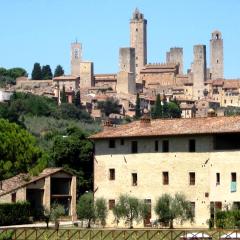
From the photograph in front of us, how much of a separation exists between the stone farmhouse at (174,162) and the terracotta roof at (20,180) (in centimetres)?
537

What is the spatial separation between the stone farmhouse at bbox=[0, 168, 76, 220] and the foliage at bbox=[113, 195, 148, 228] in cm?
807

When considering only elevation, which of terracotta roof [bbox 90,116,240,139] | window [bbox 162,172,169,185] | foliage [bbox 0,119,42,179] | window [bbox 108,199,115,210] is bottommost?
window [bbox 108,199,115,210]

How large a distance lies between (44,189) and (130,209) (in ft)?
36.7

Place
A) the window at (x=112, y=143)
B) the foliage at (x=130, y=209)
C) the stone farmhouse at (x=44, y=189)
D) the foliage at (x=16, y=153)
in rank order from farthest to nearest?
the stone farmhouse at (x=44, y=189) < the window at (x=112, y=143) < the foliage at (x=16, y=153) < the foliage at (x=130, y=209)

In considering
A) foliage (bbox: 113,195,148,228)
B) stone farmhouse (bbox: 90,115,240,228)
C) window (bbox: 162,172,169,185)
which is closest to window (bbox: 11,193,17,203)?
stone farmhouse (bbox: 90,115,240,228)

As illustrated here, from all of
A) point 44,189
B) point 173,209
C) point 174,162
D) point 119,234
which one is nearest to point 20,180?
point 44,189

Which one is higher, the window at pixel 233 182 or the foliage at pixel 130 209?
the window at pixel 233 182

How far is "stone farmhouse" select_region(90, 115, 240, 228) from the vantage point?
5144 centimetres

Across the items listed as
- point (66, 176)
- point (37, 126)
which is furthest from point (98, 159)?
point (37, 126)

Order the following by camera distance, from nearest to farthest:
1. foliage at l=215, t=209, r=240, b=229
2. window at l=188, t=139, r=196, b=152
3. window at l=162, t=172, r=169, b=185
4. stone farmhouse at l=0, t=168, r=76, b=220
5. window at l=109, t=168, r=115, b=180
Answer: foliage at l=215, t=209, r=240, b=229
window at l=188, t=139, r=196, b=152
window at l=162, t=172, r=169, b=185
window at l=109, t=168, r=115, b=180
stone farmhouse at l=0, t=168, r=76, b=220

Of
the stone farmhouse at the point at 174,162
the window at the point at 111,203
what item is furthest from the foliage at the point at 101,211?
the window at the point at 111,203

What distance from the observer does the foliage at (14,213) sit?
5500 cm

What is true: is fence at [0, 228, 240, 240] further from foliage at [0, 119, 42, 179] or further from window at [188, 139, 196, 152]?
foliage at [0, 119, 42, 179]

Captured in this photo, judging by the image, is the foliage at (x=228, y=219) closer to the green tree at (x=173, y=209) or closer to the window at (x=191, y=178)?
the green tree at (x=173, y=209)
